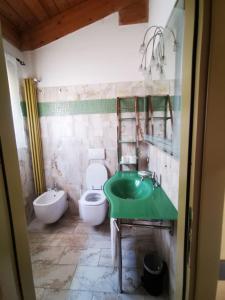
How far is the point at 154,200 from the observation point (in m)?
1.43

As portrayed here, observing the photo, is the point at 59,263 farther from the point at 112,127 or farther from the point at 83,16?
the point at 83,16

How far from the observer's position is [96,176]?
2.62m

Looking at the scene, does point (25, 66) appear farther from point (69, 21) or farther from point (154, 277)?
point (154, 277)

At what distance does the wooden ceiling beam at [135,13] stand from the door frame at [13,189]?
2329mm

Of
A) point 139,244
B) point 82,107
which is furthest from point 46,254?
point 82,107

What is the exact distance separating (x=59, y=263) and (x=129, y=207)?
1.20 metres

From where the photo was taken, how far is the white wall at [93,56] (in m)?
2.33

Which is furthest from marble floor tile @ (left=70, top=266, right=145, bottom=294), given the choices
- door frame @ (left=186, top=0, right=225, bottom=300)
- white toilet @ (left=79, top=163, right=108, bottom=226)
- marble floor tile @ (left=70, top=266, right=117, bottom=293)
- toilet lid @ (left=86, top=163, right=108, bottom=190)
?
door frame @ (left=186, top=0, right=225, bottom=300)

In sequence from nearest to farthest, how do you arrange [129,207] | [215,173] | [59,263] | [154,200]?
[215,173], [129,207], [154,200], [59,263]

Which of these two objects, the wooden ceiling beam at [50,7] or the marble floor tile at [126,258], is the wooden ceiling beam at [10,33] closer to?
the wooden ceiling beam at [50,7]

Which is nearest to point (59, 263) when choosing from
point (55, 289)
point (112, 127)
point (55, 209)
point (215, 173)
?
point (55, 289)

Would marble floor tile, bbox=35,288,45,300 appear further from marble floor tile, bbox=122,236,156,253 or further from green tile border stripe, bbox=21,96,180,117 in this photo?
green tile border stripe, bbox=21,96,180,117

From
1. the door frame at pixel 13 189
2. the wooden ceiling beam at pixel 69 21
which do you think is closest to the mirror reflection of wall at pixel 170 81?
the door frame at pixel 13 189

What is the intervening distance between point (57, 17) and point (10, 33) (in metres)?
0.67
